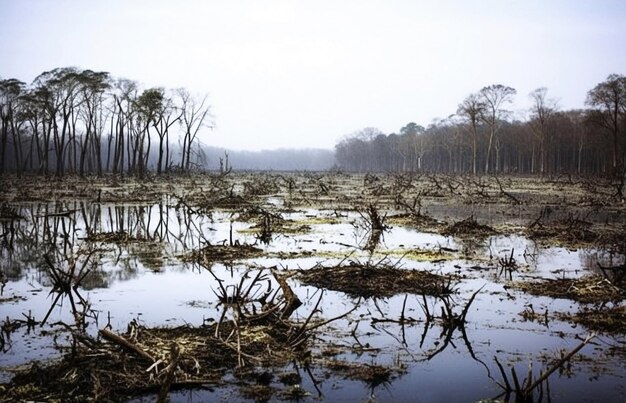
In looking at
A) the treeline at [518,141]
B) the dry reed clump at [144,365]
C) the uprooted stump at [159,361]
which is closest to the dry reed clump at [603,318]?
the uprooted stump at [159,361]

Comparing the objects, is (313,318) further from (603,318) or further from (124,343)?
(603,318)

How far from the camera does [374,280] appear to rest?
7.89 meters

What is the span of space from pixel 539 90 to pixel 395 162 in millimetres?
70702

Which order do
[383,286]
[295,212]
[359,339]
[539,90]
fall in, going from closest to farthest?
[359,339] < [383,286] < [295,212] < [539,90]

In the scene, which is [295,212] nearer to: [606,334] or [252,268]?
[252,268]

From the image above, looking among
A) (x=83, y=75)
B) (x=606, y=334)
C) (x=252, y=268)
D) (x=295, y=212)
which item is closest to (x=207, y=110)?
(x=83, y=75)

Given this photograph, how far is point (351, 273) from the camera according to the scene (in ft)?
26.6

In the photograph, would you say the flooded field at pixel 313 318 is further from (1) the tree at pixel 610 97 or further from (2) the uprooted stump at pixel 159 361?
(1) the tree at pixel 610 97

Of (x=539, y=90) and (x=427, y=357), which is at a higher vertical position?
(x=539, y=90)

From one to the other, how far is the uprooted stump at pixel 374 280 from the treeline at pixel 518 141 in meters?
27.2

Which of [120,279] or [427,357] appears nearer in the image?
[427,357]

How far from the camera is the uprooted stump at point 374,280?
24.7 ft

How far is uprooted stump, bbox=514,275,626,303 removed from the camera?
7.18 m

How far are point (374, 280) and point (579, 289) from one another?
311 cm
